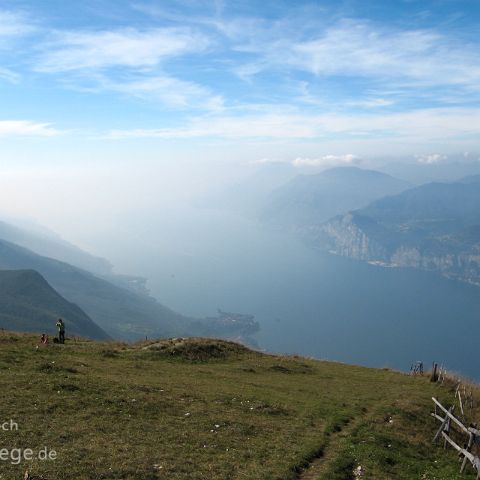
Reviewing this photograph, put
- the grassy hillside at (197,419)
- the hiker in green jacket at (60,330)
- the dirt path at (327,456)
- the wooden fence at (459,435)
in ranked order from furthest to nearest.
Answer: the hiker in green jacket at (60,330) → the wooden fence at (459,435) → the dirt path at (327,456) → the grassy hillside at (197,419)

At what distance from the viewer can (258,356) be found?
1858 inches

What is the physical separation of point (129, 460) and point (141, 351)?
23.1 metres

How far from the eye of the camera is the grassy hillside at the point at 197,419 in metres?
19.3

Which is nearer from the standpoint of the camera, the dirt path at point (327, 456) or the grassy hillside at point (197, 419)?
the grassy hillside at point (197, 419)

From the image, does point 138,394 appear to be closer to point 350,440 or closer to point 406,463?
point 350,440

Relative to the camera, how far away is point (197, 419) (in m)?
25.1

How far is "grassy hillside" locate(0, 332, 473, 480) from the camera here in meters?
19.3

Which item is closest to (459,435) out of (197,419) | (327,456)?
(327,456)

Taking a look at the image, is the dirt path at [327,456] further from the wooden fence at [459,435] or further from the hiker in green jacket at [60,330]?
the hiker in green jacket at [60,330]

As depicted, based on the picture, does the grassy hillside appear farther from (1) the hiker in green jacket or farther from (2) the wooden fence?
(1) the hiker in green jacket

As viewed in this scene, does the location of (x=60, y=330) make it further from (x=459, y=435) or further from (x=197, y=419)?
(x=459, y=435)

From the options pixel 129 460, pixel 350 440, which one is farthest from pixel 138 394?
pixel 350 440

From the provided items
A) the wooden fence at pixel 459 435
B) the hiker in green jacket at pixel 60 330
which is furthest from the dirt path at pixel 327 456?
the hiker in green jacket at pixel 60 330

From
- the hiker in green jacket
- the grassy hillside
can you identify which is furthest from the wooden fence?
the hiker in green jacket
